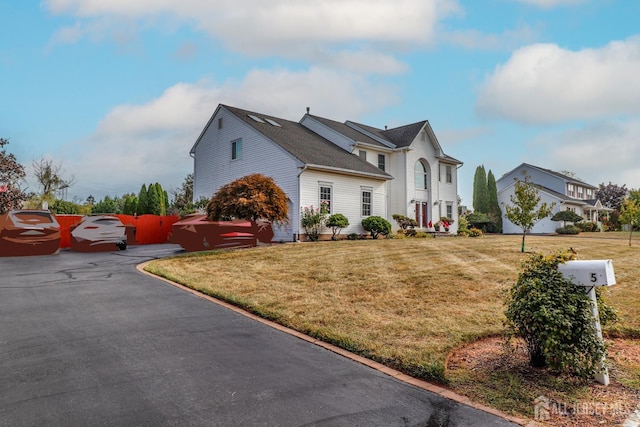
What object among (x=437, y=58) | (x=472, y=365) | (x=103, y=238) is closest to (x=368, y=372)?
(x=472, y=365)

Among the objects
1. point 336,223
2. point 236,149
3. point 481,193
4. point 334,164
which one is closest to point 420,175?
point 334,164

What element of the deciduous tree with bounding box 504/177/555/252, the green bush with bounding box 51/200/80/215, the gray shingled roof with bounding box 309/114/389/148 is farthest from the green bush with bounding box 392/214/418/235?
the green bush with bounding box 51/200/80/215

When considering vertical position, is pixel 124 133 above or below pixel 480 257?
above

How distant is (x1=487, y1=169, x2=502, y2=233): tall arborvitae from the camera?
41.3 meters

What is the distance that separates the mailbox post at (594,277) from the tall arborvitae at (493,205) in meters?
40.5

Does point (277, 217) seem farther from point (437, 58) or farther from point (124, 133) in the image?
point (124, 133)

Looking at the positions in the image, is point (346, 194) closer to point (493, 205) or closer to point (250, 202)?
point (250, 202)

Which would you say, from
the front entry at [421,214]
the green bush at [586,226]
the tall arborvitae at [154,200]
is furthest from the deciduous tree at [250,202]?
the green bush at [586,226]

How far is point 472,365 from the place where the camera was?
4.53 metres

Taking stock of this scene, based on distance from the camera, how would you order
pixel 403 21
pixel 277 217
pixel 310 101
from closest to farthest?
1. pixel 403 21
2. pixel 277 217
3. pixel 310 101

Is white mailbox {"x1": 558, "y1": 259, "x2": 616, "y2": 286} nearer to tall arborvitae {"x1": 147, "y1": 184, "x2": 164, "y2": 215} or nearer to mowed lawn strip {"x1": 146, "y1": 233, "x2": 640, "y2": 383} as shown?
mowed lawn strip {"x1": 146, "y1": 233, "x2": 640, "y2": 383}

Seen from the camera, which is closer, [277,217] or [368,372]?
[368,372]

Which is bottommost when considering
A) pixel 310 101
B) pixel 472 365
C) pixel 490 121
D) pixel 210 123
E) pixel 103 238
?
pixel 472 365

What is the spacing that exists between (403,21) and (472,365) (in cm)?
991
